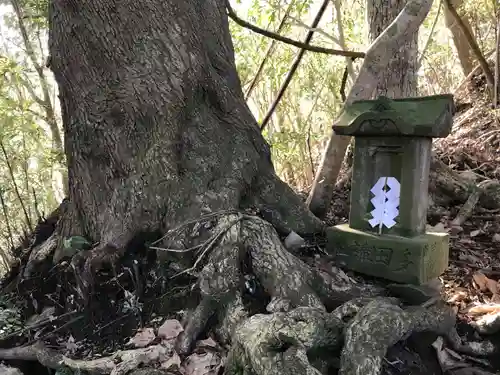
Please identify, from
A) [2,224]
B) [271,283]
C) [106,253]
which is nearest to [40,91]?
→ [2,224]

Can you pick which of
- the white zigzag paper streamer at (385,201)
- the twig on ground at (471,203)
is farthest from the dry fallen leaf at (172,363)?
the twig on ground at (471,203)

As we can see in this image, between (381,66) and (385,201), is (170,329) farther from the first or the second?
(381,66)

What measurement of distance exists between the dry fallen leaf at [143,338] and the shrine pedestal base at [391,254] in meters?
1.32

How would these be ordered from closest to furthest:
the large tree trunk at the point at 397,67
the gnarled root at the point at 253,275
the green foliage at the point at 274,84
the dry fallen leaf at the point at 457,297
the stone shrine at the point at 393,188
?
the gnarled root at the point at 253,275, the stone shrine at the point at 393,188, the dry fallen leaf at the point at 457,297, the large tree trunk at the point at 397,67, the green foliage at the point at 274,84

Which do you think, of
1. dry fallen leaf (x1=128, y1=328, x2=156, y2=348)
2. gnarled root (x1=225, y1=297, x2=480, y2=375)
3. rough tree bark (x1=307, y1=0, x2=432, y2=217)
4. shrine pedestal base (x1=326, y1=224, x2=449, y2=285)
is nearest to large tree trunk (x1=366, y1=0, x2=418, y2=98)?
rough tree bark (x1=307, y1=0, x2=432, y2=217)

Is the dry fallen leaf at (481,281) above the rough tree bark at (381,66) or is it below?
below

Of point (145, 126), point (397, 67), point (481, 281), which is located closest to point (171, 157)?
point (145, 126)

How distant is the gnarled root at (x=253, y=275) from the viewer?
283cm

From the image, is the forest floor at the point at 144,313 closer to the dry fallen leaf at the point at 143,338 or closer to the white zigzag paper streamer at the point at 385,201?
the dry fallen leaf at the point at 143,338

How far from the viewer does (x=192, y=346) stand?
279 centimetres

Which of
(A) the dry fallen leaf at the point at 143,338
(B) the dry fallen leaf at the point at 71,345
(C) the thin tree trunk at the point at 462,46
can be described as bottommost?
(B) the dry fallen leaf at the point at 71,345

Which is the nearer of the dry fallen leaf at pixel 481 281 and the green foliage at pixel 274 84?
the dry fallen leaf at pixel 481 281

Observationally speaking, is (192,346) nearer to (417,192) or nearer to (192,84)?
(417,192)

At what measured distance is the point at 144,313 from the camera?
3.12 meters
